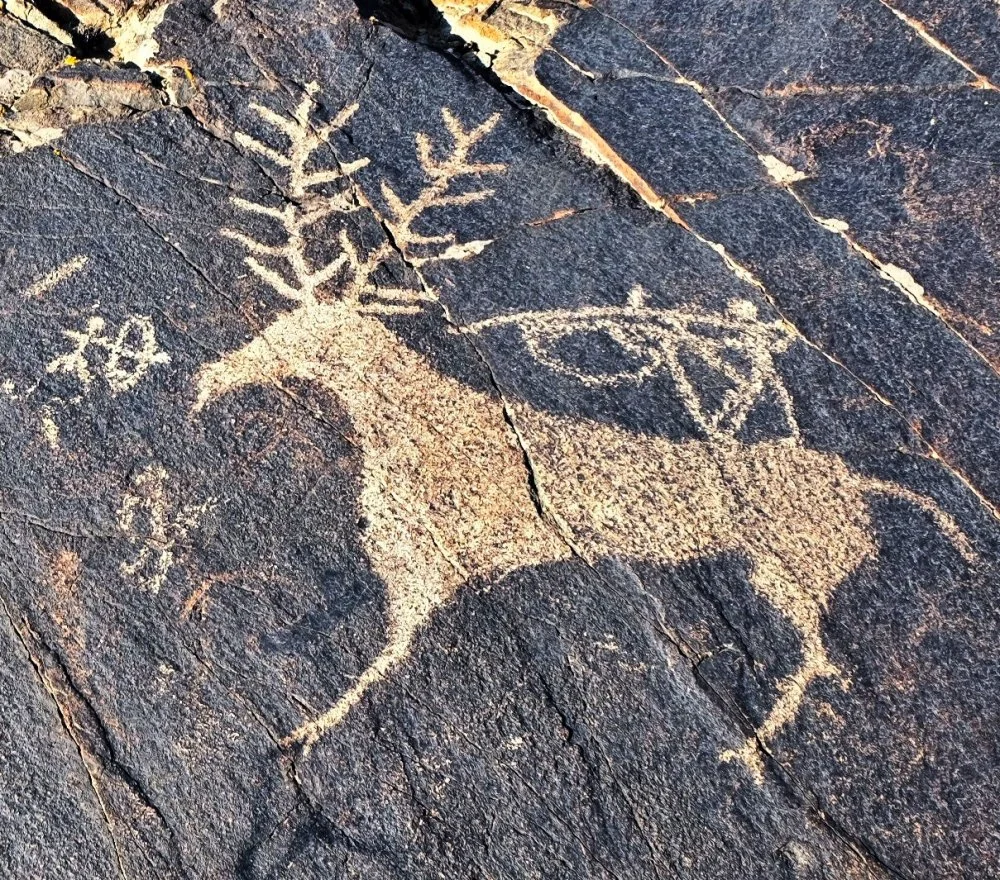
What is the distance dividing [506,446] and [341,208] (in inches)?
29.1

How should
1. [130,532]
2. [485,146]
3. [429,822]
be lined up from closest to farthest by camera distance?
[429,822]
[130,532]
[485,146]

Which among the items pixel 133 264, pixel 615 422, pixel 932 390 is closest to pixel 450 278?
pixel 615 422

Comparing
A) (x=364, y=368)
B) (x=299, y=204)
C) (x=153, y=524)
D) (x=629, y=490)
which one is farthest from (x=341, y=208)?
(x=629, y=490)

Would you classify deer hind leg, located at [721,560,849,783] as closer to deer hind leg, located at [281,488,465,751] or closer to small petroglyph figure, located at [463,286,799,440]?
small petroglyph figure, located at [463,286,799,440]

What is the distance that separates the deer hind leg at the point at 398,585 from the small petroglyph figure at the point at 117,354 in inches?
24.1

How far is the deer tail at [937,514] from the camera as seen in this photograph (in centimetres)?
197

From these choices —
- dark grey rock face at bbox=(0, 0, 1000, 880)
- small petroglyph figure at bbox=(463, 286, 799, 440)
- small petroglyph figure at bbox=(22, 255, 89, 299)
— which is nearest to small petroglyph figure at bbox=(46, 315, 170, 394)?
dark grey rock face at bbox=(0, 0, 1000, 880)

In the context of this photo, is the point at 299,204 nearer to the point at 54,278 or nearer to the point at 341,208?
the point at 341,208

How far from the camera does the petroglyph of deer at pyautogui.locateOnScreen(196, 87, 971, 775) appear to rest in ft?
6.51

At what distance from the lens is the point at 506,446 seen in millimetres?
2109

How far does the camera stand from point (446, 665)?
76.4 inches

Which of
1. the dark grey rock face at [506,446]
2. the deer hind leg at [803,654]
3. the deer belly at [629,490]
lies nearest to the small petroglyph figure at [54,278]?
the dark grey rock face at [506,446]

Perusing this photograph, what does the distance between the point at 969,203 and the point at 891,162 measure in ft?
0.65

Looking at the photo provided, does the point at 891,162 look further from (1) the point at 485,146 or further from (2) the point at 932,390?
(1) the point at 485,146
